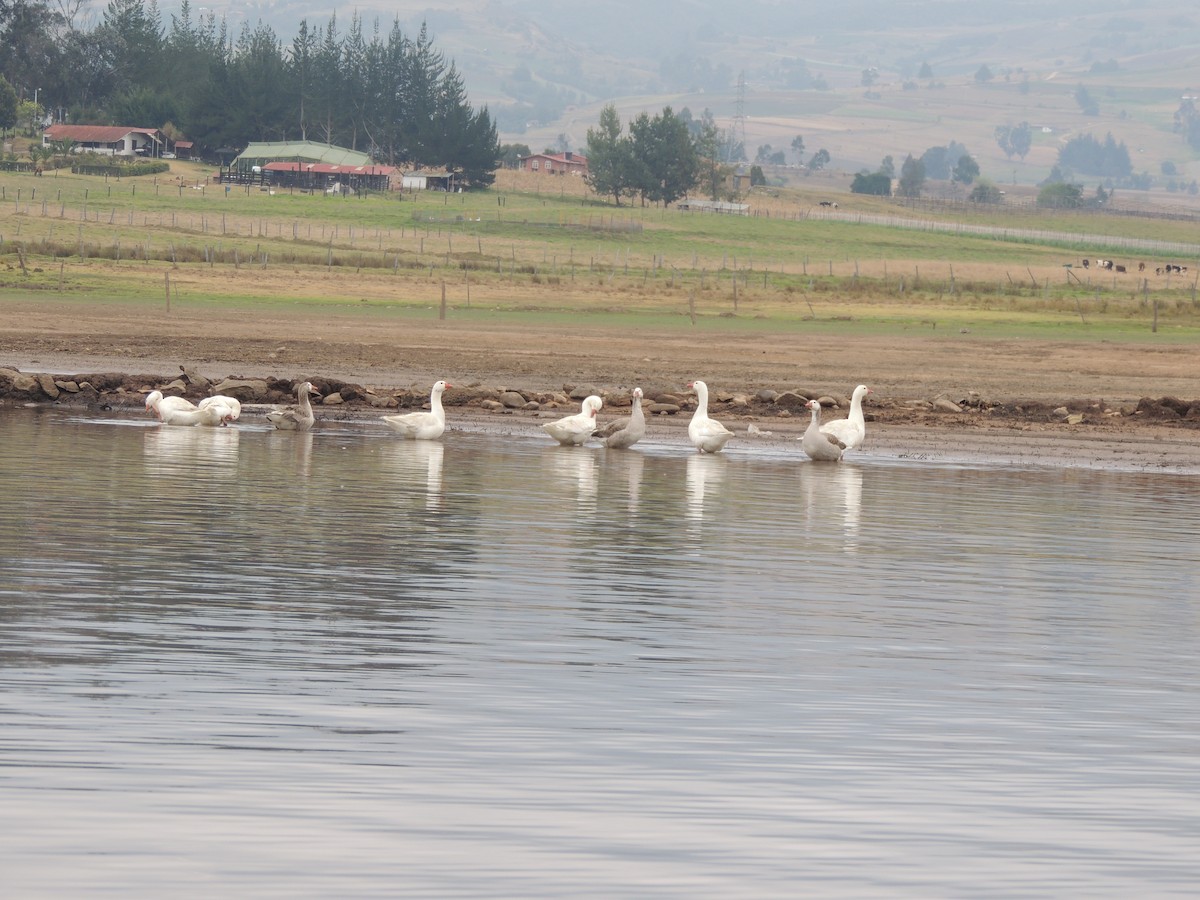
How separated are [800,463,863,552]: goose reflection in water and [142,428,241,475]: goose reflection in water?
704 cm

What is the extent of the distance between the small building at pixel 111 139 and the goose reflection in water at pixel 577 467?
146 metres

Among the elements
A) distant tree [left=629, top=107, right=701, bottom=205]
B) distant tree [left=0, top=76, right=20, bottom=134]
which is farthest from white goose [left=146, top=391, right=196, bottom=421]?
distant tree [left=629, top=107, right=701, bottom=205]

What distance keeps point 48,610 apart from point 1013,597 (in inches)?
286

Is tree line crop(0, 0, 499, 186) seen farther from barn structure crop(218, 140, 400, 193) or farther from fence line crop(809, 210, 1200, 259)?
fence line crop(809, 210, 1200, 259)

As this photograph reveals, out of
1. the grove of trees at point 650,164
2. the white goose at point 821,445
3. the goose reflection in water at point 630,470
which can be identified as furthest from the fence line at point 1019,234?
the goose reflection in water at point 630,470

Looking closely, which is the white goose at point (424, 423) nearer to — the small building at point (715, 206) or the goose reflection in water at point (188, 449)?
the goose reflection in water at point (188, 449)

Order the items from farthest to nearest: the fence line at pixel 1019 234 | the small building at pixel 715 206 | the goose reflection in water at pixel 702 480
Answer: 1. the small building at pixel 715 206
2. the fence line at pixel 1019 234
3. the goose reflection in water at pixel 702 480

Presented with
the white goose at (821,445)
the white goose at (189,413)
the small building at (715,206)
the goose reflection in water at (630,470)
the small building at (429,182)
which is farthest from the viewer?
the small building at (715,206)

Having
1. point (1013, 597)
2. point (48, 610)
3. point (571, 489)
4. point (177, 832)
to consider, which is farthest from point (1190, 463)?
point (177, 832)

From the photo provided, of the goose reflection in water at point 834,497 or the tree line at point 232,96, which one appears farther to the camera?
the tree line at point 232,96

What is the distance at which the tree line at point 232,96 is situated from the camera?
174375 mm

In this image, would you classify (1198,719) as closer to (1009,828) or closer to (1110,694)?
(1110,694)

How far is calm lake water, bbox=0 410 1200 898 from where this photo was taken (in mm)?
7188

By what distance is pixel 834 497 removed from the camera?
21.1 meters
